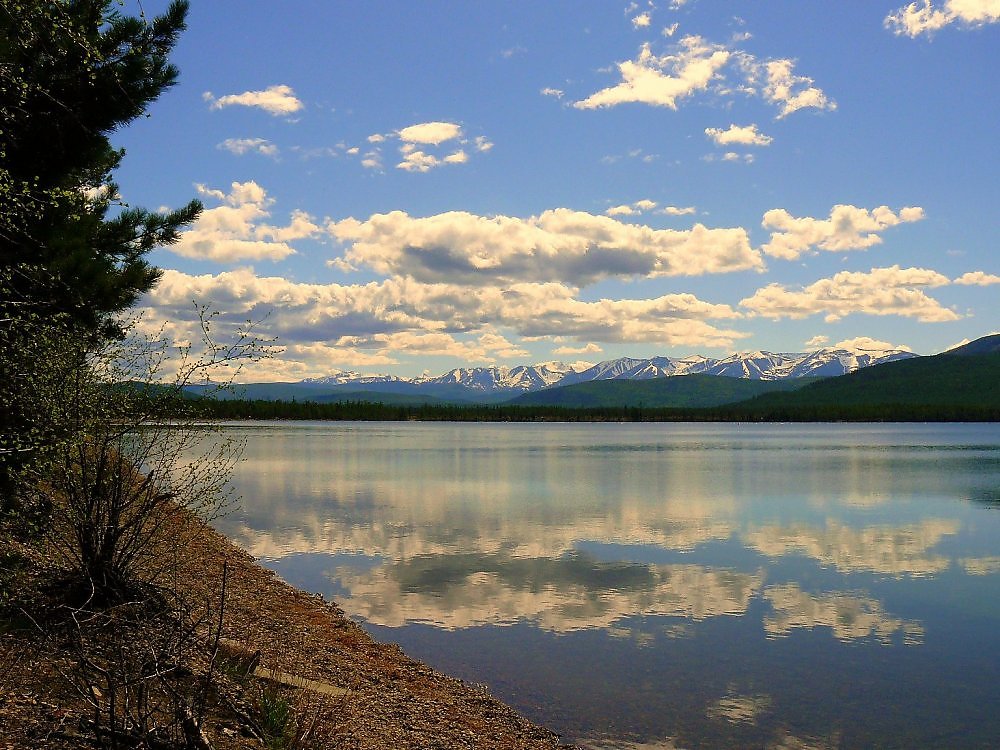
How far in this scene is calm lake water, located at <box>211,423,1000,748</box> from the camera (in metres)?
14.3

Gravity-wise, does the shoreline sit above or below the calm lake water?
above

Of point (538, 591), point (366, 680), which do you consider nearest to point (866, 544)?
point (538, 591)

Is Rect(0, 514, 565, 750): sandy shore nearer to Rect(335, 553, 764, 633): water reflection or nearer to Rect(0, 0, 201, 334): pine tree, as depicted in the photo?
Rect(335, 553, 764, 633): water reflection

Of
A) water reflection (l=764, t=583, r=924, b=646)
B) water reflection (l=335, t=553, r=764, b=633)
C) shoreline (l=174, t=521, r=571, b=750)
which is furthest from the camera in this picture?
water reflection (l=335, t=553, r=764, b=633)

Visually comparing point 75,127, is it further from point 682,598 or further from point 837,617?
point 837,617

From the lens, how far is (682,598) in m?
22.7

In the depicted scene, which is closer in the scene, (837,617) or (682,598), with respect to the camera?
(837,617)

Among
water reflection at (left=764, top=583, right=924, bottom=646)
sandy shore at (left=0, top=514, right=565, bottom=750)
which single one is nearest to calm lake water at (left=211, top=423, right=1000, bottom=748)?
water reflection at (left=764, top=583, right=924, bottom=646)

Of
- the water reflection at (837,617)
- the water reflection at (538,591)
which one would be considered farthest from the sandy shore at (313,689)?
the water reflection at (837,617)

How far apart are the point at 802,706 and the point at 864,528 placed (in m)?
25.1

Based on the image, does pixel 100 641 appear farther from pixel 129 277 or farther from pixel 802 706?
pixel 802 706

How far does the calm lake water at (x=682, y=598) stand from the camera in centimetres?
1434

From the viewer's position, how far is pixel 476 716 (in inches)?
520

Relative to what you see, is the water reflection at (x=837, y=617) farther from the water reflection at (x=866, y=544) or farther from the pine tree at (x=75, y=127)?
the pine tree at (x=75, y=127)
